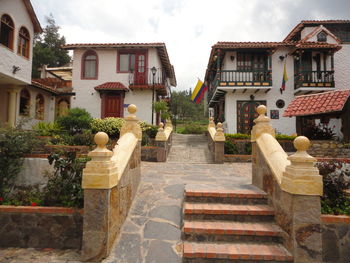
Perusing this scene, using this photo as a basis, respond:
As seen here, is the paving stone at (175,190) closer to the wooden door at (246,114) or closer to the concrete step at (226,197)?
the concrete step at (226,197)

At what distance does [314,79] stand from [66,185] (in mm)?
15992

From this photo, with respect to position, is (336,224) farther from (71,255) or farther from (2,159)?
(2,159)

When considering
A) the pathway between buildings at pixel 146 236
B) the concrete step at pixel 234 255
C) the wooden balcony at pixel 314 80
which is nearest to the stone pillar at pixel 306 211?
the concrete step at pixel 234 255

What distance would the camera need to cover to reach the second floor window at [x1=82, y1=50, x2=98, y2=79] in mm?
14320

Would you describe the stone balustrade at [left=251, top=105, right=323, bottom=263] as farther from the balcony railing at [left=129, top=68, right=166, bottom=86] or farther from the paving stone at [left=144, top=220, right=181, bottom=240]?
the balcony railing at [left=129, top=68, right=166, bottom=86]

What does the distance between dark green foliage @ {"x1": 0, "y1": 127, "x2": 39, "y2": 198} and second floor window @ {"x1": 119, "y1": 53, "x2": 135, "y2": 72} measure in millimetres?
10885

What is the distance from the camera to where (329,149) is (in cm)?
851

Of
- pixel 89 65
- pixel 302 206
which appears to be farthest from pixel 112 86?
pixel 302 206

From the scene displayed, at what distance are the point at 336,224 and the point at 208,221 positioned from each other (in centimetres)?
177

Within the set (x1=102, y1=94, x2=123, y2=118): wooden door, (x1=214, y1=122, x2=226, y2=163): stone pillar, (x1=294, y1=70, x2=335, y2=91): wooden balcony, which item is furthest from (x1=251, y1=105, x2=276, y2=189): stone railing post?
(x1=294, y1=70, x2=335, y2=91): wooden balcony

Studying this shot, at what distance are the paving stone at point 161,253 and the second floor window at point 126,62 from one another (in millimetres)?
13141

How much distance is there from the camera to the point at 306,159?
254cm

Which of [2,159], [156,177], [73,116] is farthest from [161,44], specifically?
[2,159]

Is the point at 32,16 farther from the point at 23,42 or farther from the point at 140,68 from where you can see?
the point at 140,68
